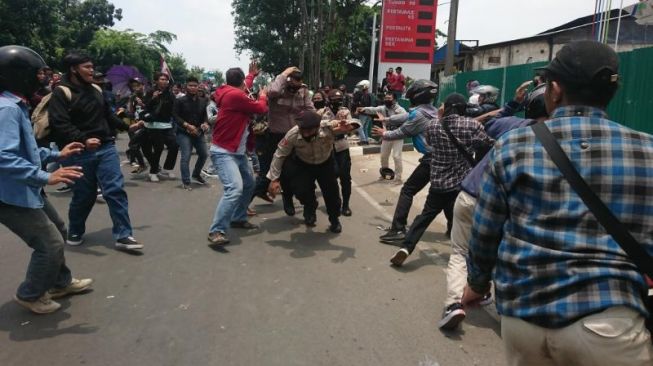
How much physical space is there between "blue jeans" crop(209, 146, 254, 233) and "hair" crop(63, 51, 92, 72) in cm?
154

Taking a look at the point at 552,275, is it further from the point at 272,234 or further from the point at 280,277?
the point at 272,234

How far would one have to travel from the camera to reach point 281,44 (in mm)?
40375

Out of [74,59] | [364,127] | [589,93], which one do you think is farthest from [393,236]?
[364,127]

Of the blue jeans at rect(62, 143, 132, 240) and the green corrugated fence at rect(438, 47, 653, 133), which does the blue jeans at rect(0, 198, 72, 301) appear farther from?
the green corrugated fence at rect(438, 47, 653, 133)

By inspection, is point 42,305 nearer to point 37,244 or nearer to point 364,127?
point 37,244

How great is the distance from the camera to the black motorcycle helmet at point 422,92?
554cm

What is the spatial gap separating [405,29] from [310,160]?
16.4 m

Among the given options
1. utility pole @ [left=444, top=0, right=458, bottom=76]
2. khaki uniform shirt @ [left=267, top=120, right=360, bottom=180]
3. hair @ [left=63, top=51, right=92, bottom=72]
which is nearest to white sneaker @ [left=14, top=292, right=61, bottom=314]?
hair @ [left=63, top=51, right=92, bottom=72]

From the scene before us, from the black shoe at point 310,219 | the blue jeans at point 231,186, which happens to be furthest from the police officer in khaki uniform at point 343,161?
the blue jeans at point 231,186

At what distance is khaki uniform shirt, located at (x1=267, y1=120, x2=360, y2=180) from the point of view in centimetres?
563

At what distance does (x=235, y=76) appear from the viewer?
5.64 metres

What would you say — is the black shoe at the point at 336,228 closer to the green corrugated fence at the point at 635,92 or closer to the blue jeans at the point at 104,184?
the blue jeans at the point at 104,184

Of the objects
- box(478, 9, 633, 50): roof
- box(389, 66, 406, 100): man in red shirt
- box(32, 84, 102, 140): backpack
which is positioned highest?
box(478, 9, 633, 50): roof

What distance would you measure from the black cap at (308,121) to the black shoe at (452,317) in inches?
98.4
